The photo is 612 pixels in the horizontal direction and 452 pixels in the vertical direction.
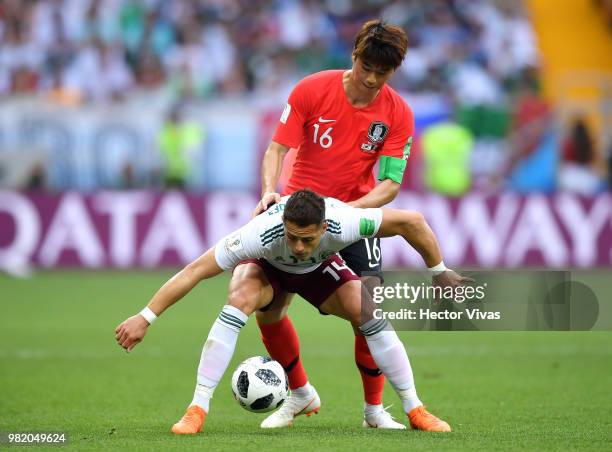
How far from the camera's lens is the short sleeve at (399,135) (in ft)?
23.2

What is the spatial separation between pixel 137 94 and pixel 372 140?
1315 centimetres

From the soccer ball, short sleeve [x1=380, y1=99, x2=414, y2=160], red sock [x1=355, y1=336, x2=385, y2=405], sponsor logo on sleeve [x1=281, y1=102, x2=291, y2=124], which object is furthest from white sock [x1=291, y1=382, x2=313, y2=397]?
sponsor logo on sleeve [x1=281, y1=102, x2=291, y2=124]

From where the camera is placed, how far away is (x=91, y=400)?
7855 millimetres

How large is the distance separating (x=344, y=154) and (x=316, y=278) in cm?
88

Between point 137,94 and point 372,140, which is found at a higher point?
point 137,94

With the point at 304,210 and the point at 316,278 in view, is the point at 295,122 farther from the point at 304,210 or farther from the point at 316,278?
the point at 304,210

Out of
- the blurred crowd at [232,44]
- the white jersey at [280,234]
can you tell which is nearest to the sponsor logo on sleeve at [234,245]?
the white jersey at [280,234]

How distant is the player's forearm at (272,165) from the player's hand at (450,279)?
1.22 meters

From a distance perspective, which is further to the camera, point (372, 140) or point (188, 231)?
point (188, 231)

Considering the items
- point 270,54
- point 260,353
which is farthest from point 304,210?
point 270,54

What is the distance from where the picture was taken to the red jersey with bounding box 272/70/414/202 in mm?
7031

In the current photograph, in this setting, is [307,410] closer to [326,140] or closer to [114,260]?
[326,140]

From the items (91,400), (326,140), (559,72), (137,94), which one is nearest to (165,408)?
(91,400)

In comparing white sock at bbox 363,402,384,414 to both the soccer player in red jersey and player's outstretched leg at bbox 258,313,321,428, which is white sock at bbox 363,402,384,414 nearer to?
the soccer player in red jersey
